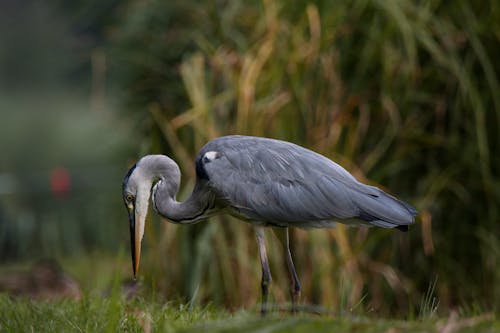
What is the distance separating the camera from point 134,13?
28.2 feet

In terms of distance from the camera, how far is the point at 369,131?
7230 millimetres

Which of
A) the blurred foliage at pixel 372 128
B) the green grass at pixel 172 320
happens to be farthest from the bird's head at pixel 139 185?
the blurred foliage at pixel 372 128

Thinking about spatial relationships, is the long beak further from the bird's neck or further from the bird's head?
the bird's neck

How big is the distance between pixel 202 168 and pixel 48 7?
6.95 meters

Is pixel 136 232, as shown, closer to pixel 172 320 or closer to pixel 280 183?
pixel 280 183

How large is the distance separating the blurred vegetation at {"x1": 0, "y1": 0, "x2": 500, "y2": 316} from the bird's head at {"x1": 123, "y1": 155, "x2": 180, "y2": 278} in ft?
5.45

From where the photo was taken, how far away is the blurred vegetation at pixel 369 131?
681 centimetres

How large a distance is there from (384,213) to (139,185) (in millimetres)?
1303

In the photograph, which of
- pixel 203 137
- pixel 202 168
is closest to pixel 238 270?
pixel 203 137

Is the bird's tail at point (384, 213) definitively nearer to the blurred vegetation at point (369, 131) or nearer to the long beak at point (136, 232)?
the long beak at point (136, 232)

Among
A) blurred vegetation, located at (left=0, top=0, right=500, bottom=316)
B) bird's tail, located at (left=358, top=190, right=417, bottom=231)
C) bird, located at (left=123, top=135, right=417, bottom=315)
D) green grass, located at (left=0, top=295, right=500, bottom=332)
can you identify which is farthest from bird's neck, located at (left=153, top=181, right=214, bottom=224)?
blurred vegetation, located at (left=0, top=0, right=500, bottom=316)

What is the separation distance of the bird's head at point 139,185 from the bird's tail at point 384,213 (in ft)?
3.47

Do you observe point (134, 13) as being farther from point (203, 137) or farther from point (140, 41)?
point (203, 137)

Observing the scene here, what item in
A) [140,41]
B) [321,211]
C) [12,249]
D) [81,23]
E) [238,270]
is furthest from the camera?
[12,249]
